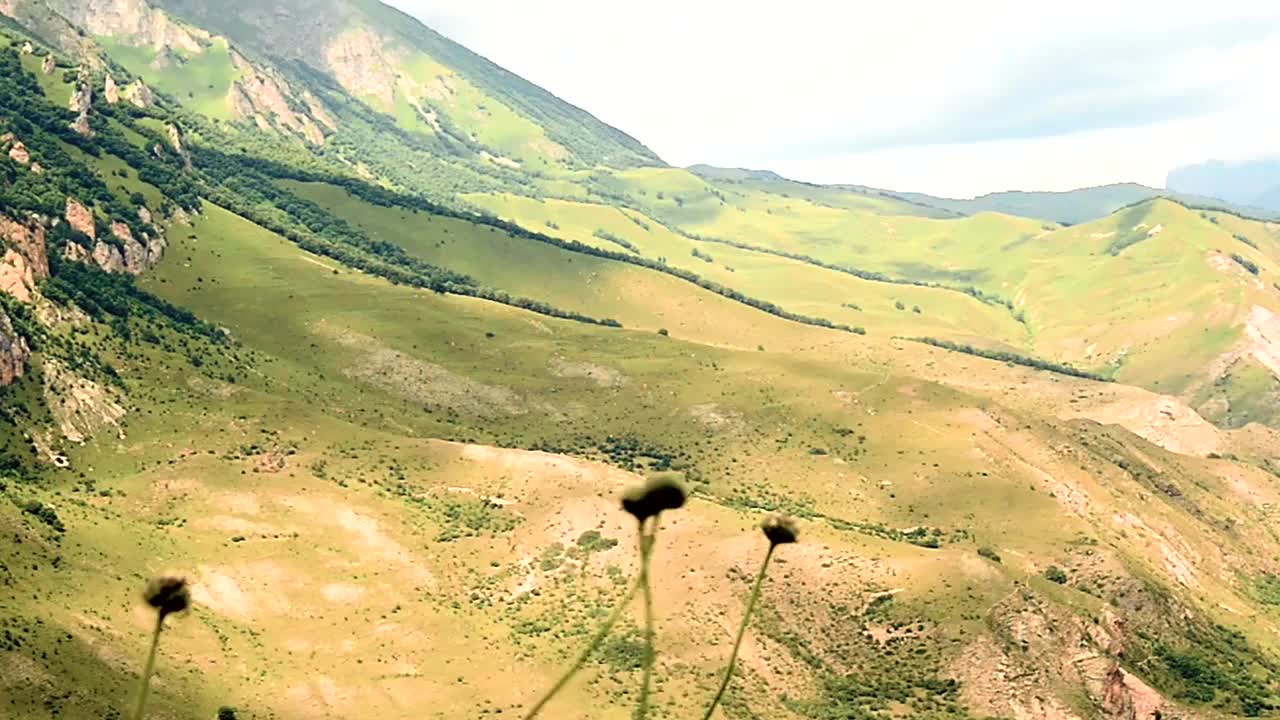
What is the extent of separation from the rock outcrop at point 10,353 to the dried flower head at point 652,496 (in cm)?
16053

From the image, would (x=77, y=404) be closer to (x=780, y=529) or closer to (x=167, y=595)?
(x=167, y=595)

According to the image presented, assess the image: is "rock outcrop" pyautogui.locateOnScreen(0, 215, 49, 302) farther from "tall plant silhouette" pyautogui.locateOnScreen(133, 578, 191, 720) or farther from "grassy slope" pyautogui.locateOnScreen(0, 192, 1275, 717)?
"tall plant silhouette" pyautogui.locateOnScreen(133, 578, 191, 720)

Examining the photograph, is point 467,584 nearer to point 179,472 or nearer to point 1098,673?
point 179,472

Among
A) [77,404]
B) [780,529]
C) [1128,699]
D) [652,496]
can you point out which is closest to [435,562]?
[77,404]

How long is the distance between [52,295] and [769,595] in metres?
125

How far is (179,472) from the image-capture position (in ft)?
516

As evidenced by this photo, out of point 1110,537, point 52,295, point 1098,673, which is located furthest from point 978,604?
point 52,295

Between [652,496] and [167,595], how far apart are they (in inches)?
269

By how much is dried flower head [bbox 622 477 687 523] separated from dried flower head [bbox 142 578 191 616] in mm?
6288

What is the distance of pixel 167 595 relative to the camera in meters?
16.1

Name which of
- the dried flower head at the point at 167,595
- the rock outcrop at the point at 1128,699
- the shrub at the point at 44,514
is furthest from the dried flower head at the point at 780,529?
the shrub at the point at 44,514

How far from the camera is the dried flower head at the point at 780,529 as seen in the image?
59.7ft

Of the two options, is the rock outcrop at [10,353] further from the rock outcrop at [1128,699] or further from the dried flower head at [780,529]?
the dried flower head at [780,529]

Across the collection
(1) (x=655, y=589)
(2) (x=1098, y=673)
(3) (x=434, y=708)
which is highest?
(2) (x=1098, y=673)
